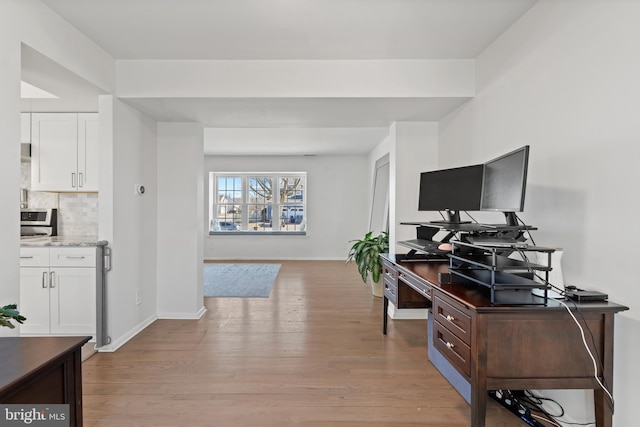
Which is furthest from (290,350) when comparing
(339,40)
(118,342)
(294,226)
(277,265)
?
(294,226)

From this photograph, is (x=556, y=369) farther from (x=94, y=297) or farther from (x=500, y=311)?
(x=94, y=297)

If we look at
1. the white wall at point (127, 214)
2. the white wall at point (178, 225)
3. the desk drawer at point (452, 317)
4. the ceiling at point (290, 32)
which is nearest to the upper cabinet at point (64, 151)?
the ceiling at point (290, 32)

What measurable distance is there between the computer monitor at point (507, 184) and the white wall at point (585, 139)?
0.32 meters

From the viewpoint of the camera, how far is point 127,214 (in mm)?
3117

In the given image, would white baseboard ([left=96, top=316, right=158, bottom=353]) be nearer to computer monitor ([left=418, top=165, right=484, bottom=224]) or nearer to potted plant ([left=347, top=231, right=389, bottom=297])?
potted plant ([left=347, top=231, right=389, bottom=297])

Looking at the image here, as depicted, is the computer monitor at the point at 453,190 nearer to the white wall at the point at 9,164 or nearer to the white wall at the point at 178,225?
the white wall at the point at 178,225

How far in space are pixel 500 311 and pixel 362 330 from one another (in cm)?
208

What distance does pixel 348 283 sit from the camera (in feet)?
18.0

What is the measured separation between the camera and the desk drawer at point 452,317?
5.29 ft

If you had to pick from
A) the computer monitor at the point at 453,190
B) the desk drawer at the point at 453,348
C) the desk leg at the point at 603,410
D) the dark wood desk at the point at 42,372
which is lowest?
the desk leg at the point at 603,410

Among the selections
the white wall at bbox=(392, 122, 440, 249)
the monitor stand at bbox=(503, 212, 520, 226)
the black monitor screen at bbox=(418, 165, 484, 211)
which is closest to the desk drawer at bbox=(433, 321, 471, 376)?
the monitor stand at bbox=(503, 212, 520, 226)

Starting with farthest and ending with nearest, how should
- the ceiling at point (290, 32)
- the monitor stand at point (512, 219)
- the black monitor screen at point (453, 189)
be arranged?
the black monitor screen at point (453, 189)
the ceiling at point (290, 32)
the monitor stand at point (512, 219)

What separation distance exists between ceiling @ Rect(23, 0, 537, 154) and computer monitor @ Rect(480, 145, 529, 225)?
3.53 feet

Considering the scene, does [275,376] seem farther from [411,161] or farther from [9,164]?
[411,161]
